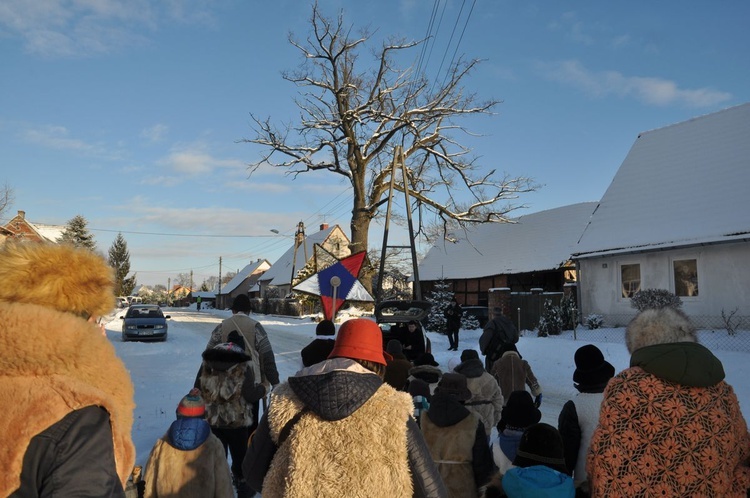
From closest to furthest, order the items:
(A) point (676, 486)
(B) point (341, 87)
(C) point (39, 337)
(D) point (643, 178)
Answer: (C) point (39, 337), (A) point (676, 486), (D) point (643, 178), (B) point (341, 87)

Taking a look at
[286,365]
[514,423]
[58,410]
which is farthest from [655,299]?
[286,365]

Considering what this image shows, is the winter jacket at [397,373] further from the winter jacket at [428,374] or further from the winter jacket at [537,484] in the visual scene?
the winter jacket at [537,484]

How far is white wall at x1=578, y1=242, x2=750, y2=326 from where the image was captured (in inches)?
657

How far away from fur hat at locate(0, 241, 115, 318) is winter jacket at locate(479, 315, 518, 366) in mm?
7032

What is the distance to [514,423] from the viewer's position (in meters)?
4.19

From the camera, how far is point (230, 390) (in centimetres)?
512

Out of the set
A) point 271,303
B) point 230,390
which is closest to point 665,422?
point 230,390

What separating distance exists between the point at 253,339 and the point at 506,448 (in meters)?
2.94

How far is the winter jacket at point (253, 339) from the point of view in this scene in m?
5.91

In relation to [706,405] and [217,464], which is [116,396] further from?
[706,405]

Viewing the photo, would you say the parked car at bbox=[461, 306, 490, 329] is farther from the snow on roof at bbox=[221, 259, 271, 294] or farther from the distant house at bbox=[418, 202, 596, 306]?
the snow on roof at bbox=[221, 259, 271, 294]

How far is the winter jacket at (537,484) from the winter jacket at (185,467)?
1.98 metres

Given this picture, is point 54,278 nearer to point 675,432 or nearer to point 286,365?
point 675,432

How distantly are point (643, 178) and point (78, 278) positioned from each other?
2263cm
